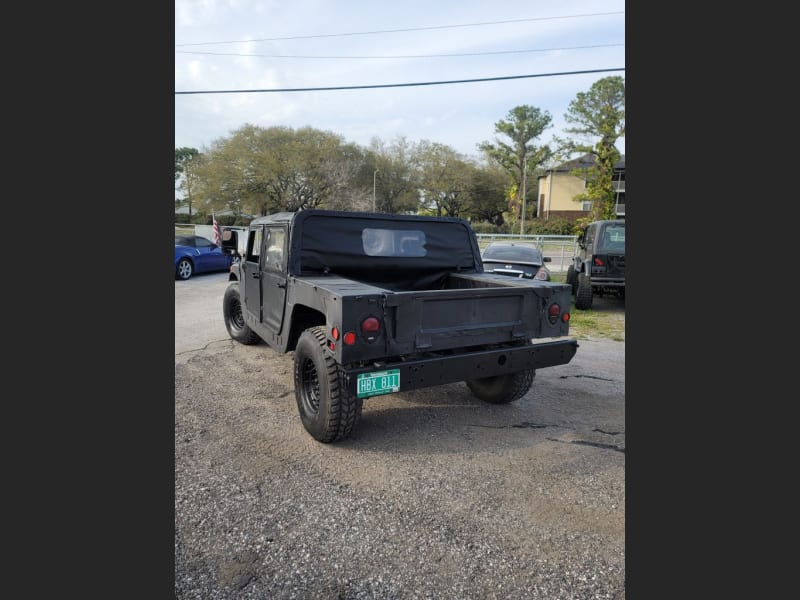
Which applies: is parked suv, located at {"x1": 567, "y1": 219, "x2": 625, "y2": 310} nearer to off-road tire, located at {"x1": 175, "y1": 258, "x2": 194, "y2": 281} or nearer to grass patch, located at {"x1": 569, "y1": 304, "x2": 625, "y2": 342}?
grass patch, located at {"x1": 569, "y1": 304, "x2": 625, "y2": 342}

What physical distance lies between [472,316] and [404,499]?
4.94ft

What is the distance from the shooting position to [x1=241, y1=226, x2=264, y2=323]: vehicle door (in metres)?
5.68

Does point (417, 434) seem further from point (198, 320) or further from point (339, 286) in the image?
point (198, 320)

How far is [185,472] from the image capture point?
3549 mm

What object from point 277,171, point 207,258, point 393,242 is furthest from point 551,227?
point 393,242

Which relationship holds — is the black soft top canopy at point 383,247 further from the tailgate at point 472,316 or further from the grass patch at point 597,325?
the grass patch at point 597,325

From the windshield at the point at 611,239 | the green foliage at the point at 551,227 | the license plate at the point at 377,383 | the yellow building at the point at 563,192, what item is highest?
the yellow building at the point at 563,192

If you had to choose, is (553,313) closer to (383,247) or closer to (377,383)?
(377,383)

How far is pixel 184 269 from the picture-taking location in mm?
15359

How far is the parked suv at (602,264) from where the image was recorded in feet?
34.6

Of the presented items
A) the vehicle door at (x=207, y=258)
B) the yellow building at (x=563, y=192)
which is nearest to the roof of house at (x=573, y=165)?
the yellow building at (x=563, y=192)

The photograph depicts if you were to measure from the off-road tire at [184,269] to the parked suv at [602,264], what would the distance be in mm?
11276

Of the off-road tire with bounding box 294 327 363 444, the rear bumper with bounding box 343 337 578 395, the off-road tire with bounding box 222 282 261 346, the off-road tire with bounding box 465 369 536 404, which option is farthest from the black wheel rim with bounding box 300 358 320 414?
the off-road tire with bounding box 222 282 261 346

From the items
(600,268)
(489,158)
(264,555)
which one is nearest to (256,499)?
(264,555)
